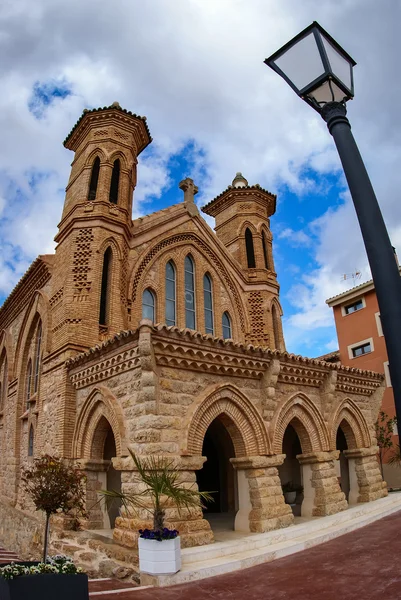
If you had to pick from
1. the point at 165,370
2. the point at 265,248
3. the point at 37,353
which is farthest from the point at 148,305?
the point at 265,248

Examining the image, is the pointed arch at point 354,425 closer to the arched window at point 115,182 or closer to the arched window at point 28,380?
the arched window at point 115,182

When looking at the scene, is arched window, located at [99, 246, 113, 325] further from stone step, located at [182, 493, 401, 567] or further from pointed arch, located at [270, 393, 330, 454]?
stone step, located at [182, 493, 401, 567]

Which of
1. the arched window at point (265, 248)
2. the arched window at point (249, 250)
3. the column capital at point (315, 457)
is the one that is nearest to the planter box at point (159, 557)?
the column capital at point (315, 457)

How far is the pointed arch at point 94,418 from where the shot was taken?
9536 millimetres

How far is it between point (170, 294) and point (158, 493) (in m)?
9.15

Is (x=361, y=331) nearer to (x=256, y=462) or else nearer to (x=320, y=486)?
(x=320, y=486)

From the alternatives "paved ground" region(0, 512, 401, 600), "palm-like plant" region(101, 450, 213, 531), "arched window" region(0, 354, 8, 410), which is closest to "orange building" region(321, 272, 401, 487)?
"paved ground" region(0, 512, 401, 600)

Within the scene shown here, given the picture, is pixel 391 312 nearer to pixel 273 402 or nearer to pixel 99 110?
pixel 273 402

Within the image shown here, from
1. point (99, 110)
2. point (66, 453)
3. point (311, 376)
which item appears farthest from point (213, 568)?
point (99, 110)

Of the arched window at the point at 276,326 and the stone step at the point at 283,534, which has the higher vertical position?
the arched window at the point at 276,326

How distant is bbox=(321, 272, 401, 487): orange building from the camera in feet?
72.4

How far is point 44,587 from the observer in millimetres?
4676

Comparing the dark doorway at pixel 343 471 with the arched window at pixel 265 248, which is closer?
the dark doorway at pixel 343 471

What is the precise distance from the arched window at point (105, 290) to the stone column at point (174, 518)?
4957 millimetres
